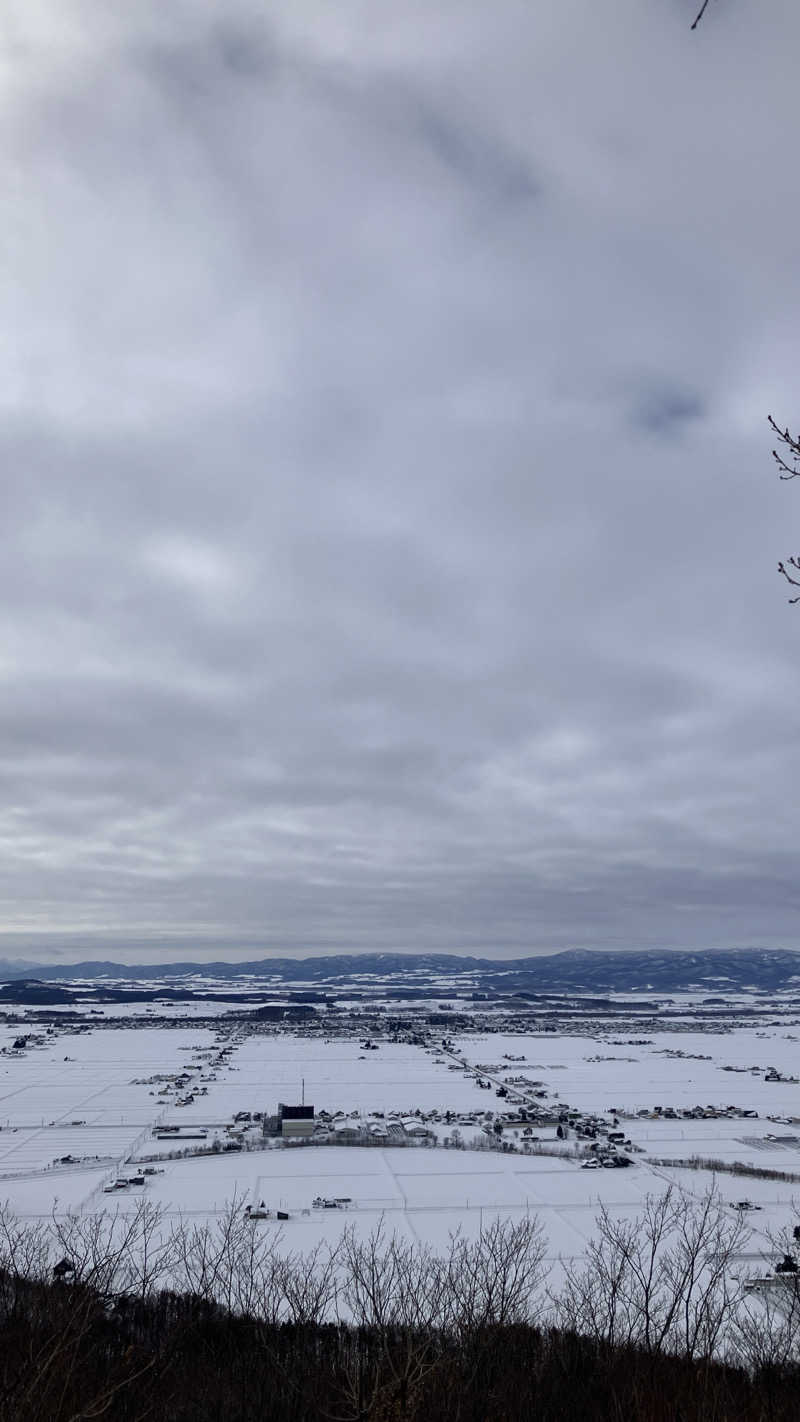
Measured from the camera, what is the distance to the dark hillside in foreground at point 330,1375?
9016 millimetres

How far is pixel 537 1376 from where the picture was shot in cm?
1171

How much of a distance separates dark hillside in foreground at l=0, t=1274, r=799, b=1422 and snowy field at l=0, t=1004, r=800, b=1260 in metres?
10.7

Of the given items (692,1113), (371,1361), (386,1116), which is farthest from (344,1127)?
(371,1361)

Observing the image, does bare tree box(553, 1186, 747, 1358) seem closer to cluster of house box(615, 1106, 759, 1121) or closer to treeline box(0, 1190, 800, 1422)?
treeline box(0, 1190, 800, 1422)

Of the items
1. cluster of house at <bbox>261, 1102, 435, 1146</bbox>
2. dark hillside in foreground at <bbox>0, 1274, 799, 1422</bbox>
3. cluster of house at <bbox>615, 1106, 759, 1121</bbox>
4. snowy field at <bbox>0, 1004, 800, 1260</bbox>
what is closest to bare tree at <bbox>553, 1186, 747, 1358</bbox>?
dark hillside in foreground at <bbox>0, 1274, 799, 1422</bbox>

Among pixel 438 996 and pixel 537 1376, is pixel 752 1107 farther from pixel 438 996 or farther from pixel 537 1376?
pixel 438 996

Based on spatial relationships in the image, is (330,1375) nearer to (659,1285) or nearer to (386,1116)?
(659,1285)

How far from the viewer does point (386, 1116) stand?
4744 centimetres

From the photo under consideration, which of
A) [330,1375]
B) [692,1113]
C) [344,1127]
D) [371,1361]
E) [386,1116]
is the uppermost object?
[371,1361]

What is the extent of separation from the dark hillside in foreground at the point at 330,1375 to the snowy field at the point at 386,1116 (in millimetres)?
10704

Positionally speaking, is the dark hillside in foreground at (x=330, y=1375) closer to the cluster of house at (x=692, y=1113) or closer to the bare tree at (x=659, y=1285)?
the bare tree at (x=659, y=1285)

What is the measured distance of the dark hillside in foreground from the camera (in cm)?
902

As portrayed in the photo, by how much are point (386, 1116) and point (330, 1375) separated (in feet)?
125

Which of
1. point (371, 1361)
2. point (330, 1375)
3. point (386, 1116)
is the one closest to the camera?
point (371, 1361)
